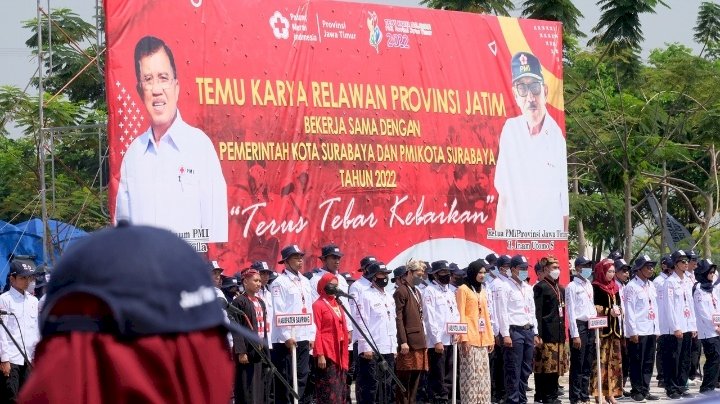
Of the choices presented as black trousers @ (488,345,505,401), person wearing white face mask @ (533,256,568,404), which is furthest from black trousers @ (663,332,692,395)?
black trousers @ (488,345,505,401)

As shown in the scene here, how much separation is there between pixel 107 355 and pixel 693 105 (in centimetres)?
2550

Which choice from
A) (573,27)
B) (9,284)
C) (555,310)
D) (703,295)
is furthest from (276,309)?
(573,27)

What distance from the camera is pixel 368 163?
15.7 metres

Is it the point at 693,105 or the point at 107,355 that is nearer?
the point at 107,355

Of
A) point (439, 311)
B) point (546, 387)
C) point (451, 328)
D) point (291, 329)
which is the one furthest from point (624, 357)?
point (291, 329)

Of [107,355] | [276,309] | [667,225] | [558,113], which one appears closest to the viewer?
[107,355]

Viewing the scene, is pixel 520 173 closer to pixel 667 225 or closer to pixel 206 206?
pixel 206 206

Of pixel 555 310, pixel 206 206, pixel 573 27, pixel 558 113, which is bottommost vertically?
pixel 555 310

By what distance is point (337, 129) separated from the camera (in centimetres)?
1545

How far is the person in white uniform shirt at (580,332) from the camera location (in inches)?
599

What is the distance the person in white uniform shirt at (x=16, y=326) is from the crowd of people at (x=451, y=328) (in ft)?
0.04

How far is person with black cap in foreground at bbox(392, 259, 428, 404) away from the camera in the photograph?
1398cm

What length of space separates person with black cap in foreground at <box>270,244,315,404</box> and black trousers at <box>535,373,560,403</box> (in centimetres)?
375

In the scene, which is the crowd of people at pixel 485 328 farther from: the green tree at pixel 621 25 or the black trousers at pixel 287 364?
the green tree at pixel 621 25
